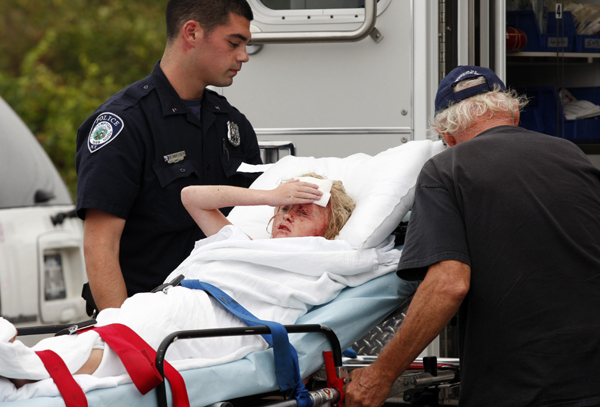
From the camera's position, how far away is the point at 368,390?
89.9 inches

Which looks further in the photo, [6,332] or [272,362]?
[272,362]

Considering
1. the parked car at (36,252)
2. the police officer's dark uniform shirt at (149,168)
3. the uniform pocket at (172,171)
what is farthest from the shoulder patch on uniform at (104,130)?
the parked car at (36,252)

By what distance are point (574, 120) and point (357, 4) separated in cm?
139

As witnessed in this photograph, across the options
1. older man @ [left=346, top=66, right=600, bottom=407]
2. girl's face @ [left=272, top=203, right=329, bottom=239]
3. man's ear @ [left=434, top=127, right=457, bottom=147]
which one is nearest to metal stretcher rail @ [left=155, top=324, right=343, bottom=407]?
older man @ [left=346, top=66, right=600, bottom=407]

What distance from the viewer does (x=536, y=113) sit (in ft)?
13.5

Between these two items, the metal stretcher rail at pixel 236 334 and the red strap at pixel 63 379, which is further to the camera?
the metal stretcher rail at pixel 236 334

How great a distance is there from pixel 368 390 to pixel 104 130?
1539mm

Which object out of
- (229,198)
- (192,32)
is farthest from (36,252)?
(229,198)

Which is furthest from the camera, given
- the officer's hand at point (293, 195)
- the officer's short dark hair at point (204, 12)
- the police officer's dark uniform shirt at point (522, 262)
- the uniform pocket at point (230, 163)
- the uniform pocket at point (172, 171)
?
the uniform pocket at point (230, 163)

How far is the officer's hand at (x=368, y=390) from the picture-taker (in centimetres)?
228

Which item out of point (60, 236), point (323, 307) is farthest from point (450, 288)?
point (60, 236)

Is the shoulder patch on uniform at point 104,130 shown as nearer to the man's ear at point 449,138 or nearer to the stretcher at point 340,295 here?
the stretcher at point 340,295

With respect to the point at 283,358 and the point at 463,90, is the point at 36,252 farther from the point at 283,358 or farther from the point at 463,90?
the point at 463,90

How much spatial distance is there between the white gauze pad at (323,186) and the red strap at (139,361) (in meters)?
0.96
